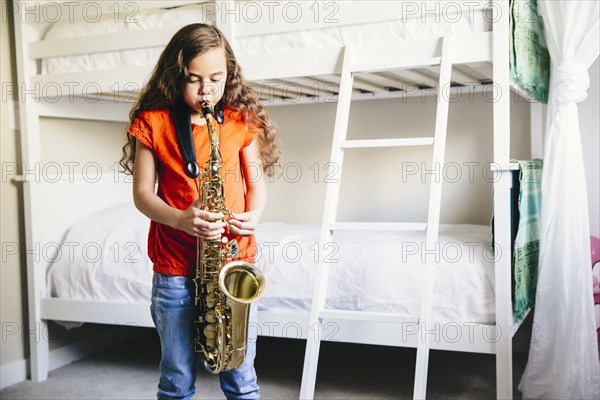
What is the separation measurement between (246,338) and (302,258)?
95cm

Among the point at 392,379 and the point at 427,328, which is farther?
the point at 392,379

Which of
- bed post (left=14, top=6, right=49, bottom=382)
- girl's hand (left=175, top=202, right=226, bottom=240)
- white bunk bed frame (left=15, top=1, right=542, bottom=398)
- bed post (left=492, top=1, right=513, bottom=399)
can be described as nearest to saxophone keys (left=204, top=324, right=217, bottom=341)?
girl's hand (left=175, top=202, right=226, bottom=240)

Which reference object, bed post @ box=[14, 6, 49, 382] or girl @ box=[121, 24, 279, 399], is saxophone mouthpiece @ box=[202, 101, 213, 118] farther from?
bed post @ box=[14, 6, 49, 382]

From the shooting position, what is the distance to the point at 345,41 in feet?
8.59

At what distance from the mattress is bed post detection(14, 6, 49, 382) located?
9 centimetres

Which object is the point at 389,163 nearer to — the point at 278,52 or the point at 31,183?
the point at 278,52

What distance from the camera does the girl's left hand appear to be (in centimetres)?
175

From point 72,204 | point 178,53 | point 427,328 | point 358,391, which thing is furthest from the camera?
point 72,204

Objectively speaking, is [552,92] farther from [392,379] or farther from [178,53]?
[178,53]

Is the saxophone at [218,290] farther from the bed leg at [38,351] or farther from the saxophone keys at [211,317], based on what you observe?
the bed leg at [38,351]

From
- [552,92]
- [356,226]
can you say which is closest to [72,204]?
[356,226]

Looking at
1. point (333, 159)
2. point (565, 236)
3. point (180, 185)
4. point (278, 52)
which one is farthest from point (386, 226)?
point (180, 185)

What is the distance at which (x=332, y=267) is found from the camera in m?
2.67

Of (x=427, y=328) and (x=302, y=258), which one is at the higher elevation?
(x=302, y=258)
